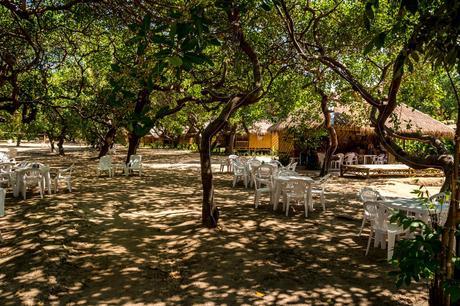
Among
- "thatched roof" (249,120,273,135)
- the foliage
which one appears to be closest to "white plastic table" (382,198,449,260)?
the foliage

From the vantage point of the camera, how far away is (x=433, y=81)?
10.7 metres

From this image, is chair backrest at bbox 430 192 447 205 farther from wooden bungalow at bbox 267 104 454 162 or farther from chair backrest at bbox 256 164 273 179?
wooden bungalow at bbox 267 104 454 162

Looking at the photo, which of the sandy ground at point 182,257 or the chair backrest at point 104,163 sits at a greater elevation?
the chair backrest at point 104,163

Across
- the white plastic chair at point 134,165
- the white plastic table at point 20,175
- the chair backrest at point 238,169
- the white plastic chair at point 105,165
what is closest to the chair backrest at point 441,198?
the chair backrest at point 238,169

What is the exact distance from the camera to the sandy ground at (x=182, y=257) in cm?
444

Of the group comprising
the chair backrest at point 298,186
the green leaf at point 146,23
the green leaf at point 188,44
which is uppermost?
the green leaf at point 146,23

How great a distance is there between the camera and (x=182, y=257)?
575 cm

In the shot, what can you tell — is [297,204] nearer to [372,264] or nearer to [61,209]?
[372,264]

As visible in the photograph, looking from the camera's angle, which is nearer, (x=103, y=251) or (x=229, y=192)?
(x=103, y=251)

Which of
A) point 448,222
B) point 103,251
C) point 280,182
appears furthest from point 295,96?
point 448,222

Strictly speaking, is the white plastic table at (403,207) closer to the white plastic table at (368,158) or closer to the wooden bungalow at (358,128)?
the wooden bungalow at (358,128)

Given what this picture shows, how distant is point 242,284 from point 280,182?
446 cm

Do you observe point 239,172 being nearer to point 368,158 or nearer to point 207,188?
point 207,188

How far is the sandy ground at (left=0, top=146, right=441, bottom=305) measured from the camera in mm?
4438
